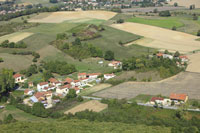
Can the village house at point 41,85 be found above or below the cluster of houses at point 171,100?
below

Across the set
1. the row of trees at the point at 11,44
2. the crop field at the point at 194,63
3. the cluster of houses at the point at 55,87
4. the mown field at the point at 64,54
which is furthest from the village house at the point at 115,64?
the row of trees at the point at 11,44

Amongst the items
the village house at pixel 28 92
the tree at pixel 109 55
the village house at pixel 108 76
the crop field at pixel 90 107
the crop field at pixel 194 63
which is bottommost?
the village house at pixel 28 92

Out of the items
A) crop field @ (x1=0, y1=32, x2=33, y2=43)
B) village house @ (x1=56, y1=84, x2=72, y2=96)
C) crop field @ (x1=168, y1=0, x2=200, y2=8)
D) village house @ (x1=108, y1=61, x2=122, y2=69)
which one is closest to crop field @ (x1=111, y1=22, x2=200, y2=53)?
village house @ (x1=108, y1=61, x2=122, y2=69)

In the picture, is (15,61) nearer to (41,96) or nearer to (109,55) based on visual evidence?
(41,96)

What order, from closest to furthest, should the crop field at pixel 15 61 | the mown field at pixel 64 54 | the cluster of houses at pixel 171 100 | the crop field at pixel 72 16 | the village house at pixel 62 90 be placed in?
the cluster of houses at pixel 171 100
the village house at pixel 62 90
the crop field at pixel 15 61
the mown field at pixel 64 54
the crop field at pixel 72 16

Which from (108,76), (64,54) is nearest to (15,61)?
(64,54)

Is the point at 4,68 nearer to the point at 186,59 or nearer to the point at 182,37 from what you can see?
the point at 186,59

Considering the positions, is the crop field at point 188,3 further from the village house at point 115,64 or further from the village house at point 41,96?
the village house at point 41,96

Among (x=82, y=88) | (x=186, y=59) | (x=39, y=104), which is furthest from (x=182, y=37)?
(x=39, y=104)
